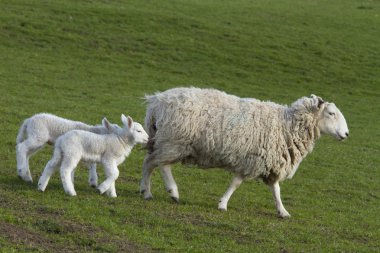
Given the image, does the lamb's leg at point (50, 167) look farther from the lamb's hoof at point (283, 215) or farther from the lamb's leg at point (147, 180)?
the lamb's hoof at point (283, 215)

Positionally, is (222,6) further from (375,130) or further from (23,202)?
(23,202)

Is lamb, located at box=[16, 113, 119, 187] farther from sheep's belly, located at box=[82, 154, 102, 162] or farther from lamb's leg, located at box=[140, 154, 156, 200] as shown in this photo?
lamb's leg, located at box=[140, 154, 156, 200]

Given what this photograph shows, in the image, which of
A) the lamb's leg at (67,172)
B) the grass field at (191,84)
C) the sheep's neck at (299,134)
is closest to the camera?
the grass field at (191,84)

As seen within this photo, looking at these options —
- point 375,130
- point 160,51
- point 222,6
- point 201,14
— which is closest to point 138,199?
point 375,130

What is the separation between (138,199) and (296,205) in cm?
336

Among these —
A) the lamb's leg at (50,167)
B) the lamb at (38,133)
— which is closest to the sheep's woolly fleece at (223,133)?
the lamb at (38,133)

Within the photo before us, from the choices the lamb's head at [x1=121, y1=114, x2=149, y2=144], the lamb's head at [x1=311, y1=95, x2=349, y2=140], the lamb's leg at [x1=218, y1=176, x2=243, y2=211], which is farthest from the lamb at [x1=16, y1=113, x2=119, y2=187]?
the lamb's head at [x1=311, y1=95, x2=349, y2=140]

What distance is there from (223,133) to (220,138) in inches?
3.9

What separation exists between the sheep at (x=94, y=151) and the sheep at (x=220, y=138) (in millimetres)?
663

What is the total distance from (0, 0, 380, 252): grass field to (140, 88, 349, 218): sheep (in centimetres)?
64

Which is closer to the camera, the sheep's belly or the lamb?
the sheep's belly

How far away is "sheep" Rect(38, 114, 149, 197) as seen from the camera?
1141 cm

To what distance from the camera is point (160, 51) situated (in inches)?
1312

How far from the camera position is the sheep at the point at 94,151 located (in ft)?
37.4
